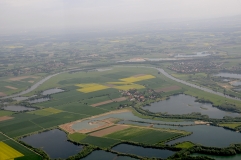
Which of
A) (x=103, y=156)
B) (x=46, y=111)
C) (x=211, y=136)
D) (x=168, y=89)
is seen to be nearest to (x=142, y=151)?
(x=103, y=156)

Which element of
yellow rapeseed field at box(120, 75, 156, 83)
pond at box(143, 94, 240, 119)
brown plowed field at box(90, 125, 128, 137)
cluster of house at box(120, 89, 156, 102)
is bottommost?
brown plowed field at box(90, 125, 128, 137)

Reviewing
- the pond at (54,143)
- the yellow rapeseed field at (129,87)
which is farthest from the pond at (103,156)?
the yellow rapeseed field at (129,87)

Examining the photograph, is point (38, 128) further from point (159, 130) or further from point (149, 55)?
point (149, 55)

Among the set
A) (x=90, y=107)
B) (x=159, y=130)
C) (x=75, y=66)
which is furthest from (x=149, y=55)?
(x=159, y=130)

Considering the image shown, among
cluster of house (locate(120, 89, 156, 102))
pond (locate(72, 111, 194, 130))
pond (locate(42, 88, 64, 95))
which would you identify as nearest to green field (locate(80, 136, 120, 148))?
pond (locate(72, 111, 194, 130))

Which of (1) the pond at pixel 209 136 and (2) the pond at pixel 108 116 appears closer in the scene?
(1) the pond at pixel 209 136

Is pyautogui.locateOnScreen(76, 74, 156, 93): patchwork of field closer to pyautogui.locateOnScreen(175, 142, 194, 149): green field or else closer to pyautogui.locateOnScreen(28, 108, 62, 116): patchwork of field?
pyautogui.locateOnScreen(28, 108, 62, 116): patchwork of field

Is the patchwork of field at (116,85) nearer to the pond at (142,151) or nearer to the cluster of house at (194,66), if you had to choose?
the cluster of house at (194,66)
